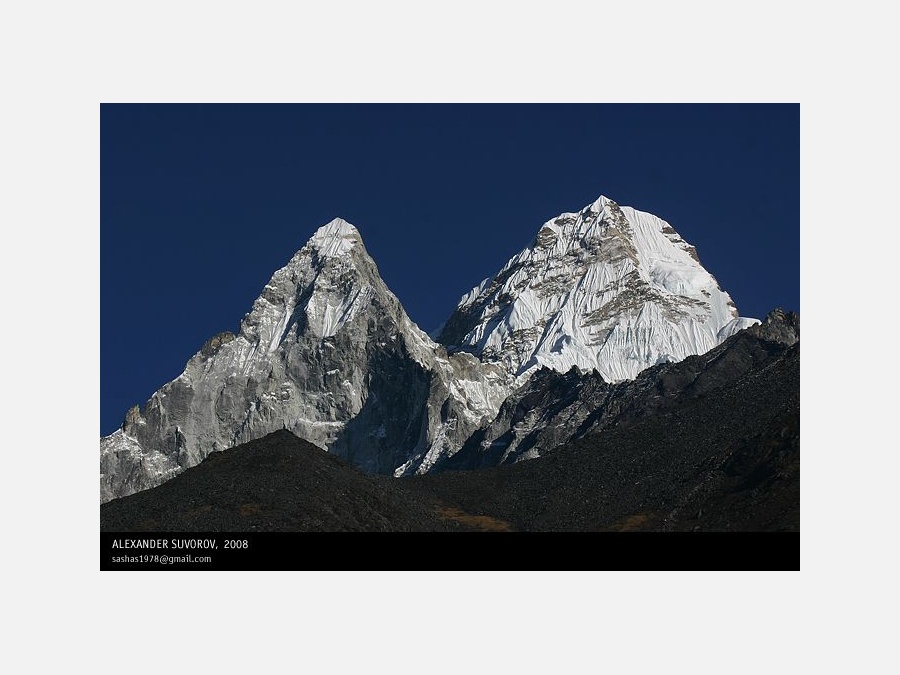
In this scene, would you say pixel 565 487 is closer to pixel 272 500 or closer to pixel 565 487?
pixel 565 487

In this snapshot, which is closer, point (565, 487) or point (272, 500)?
point (272, 500)

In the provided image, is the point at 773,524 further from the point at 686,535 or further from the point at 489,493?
the point at 489,493

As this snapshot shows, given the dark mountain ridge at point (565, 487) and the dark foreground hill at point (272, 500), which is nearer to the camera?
the dark foreground hill at point (272, 500)

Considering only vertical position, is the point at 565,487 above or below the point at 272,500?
below

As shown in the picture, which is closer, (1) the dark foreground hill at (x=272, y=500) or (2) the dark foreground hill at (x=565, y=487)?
(1) the dark foreground hill at (x=272, y=500)

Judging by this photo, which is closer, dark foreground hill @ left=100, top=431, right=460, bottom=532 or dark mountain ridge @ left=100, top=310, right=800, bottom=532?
dark foreground hill @ left=100, top=431, right=460, bottom=532

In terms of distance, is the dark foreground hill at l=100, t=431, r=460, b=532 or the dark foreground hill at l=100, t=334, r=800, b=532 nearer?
the dark foreground hill at l=100, t=431, r=460, b=532

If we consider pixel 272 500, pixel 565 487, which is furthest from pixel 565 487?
pixel 272 500

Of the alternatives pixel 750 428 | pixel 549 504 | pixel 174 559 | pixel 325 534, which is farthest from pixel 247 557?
pixel 750 428
